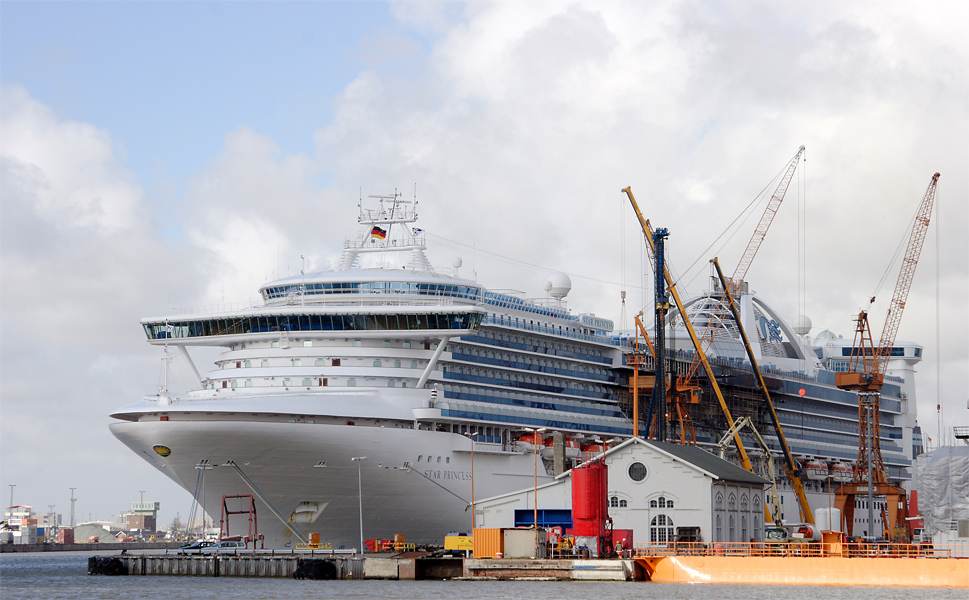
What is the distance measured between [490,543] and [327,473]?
9816mm

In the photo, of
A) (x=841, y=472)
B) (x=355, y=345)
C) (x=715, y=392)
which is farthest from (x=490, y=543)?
(x=841, y=472)

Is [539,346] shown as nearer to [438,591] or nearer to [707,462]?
[707,462]

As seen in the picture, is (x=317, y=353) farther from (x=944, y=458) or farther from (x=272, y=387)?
(x=944, y=458)

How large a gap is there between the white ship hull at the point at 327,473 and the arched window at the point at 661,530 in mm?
10549

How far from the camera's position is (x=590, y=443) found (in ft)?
279

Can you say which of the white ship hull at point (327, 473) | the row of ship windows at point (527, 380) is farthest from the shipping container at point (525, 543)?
the row of ship windows at point (527, 380)

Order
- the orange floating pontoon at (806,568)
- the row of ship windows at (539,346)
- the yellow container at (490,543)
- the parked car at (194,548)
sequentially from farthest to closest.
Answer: the row of ship windows at (539,346)
the parked car at (194,548)
the yellow container at (490,543)
the orange floating pontoon at (806,568)

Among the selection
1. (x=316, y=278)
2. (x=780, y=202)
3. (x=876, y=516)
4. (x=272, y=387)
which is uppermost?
(x=780, y=202)

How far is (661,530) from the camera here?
66312mm

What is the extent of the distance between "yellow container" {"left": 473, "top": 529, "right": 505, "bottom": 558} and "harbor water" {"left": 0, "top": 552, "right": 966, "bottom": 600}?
1.42 meters

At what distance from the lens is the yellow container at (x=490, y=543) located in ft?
198

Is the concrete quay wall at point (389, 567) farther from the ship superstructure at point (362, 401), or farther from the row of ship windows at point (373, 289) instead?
the row of ship windows at point (373, 289)

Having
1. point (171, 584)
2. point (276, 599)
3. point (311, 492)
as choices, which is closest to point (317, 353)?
point (311, 492)

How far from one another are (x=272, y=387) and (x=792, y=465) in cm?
4898
